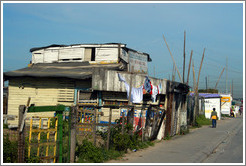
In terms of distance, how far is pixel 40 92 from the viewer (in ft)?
56.9

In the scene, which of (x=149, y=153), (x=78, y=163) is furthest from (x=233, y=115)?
(x=78, y=163)

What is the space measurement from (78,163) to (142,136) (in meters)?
5.18

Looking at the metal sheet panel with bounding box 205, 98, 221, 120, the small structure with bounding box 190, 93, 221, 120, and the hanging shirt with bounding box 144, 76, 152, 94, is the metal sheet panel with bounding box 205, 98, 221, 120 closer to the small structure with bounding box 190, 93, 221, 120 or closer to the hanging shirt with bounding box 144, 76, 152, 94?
the small structure with bounding box 190, 93, 221, 120

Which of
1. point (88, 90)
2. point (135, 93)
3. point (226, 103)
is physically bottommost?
point (226, 103)

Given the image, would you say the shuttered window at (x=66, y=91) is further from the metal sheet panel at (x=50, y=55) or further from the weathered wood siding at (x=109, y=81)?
the metal sheet panel at (x=50, y=55)

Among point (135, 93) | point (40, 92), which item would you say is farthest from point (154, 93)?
point (40, 92)

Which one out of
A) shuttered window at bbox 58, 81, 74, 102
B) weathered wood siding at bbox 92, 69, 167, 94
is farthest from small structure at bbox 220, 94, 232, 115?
shuttered window at bbox 58, 81, 74, 102

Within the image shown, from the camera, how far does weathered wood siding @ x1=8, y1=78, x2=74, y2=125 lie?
16.8m

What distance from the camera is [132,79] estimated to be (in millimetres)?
16250

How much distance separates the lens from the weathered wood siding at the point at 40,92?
16781 mm

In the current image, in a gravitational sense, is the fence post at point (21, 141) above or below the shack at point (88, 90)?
below

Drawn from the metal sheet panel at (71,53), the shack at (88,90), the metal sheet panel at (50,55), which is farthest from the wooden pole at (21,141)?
the metal sheet panel at (50,55)

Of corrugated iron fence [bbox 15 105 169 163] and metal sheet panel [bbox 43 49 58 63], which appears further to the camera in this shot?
metal sheet panel [bbox 43 49 58 63]

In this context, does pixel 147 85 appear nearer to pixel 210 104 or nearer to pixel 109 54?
pixel 109 54
